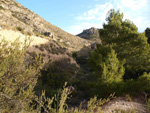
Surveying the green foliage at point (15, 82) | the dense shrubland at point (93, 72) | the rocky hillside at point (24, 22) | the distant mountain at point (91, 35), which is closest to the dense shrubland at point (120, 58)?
the dense shrubland at point (93, 72)

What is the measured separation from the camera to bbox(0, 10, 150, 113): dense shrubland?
2.57 metres

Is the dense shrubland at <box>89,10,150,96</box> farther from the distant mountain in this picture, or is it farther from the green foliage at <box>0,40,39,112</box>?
the distant mountain

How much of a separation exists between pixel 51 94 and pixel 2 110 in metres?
7.18

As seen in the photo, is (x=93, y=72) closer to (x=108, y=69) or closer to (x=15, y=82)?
(x=108, y=69)

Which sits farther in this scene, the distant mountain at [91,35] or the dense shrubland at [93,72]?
the distant mountain at [91,35]

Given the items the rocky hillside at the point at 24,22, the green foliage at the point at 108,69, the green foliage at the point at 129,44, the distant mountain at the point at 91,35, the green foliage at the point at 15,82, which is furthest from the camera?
the distant mountain at the point at 91,35

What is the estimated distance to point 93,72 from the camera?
9.79 m

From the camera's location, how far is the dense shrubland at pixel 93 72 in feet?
8.43

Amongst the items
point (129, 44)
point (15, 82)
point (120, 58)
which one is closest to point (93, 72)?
point (120, 58)

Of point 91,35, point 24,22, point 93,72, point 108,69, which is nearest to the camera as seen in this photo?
point 108,69

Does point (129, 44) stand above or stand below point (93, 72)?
above

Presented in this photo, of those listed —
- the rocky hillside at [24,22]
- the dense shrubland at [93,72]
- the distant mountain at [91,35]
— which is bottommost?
the dense shrubland at [93,72]

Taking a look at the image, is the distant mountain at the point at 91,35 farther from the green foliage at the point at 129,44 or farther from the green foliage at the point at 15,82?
the green foliage at the point at 15,82

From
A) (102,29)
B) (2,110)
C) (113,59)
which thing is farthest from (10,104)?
(102,29)
